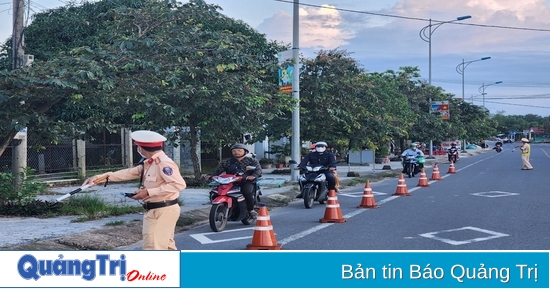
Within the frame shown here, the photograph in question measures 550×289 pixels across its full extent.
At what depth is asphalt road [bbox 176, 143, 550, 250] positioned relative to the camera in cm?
906

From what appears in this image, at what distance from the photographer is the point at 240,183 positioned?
437 inches

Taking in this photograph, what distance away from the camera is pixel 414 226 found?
10789 mm

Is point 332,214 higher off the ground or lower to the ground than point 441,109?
lower

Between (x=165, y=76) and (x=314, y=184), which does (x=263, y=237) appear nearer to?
(x=165, y=76)

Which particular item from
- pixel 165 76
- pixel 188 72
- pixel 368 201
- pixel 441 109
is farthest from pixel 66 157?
pixel 441 109

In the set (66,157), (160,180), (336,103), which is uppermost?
(336,103)

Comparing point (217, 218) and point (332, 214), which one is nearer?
point (217, 218)

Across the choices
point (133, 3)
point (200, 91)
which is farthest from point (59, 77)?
point (133, 3)

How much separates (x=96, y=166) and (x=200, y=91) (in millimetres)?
8598

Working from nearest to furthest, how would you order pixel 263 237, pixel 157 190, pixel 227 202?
pixel 157 190
pixel 263 237
pixel 227 202

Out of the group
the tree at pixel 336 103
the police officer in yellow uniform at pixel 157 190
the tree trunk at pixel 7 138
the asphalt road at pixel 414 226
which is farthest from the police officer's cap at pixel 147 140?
the tree at pixel 336 103

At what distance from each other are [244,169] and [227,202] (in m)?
0.79

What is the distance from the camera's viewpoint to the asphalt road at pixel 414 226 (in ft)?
29.7

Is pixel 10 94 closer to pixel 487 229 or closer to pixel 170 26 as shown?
pixel 170 26
